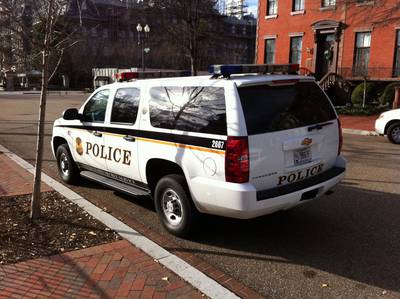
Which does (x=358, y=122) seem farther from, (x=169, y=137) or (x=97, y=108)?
(x=169, y=137)

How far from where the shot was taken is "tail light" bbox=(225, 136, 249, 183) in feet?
14.1

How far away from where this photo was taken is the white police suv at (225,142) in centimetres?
441

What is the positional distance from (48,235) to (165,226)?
1340mm

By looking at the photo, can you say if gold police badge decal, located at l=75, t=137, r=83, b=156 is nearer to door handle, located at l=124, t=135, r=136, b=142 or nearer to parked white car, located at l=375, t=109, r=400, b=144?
door handle, located at l=124, t=135, r=136, b=142

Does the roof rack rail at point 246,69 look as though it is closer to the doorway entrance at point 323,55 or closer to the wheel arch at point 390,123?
the wheel arch at point 390,123

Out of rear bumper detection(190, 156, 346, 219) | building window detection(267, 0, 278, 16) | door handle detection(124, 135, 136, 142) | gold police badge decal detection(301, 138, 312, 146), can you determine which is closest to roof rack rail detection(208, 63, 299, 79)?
gold police badge decal detection(301, 138, 312, 146)

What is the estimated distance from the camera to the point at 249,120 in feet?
14.6

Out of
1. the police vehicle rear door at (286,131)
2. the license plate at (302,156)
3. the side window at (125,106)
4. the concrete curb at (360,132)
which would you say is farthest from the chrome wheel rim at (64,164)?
the concrete curb at (360,132)

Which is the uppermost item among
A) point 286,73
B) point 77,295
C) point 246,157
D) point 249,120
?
point 286,73

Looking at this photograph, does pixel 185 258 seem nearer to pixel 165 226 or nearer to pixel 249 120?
pixel 165 226

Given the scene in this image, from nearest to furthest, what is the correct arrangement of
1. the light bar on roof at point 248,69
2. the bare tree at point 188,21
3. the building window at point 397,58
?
the light bar on roof at point 248,69, the building window at point 397,58, the bare tree at point 188,21

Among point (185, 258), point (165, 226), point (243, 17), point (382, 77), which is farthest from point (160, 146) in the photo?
point (243, 17)

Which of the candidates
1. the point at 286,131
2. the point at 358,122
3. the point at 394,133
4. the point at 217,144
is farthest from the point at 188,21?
the point at 217,144

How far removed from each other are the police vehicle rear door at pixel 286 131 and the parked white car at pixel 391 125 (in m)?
8.67
